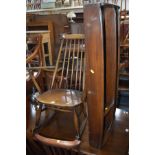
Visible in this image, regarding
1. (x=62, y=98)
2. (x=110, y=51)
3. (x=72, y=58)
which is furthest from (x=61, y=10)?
(x=110, y=51)

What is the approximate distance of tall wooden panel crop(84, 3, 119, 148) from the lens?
3.61 feet

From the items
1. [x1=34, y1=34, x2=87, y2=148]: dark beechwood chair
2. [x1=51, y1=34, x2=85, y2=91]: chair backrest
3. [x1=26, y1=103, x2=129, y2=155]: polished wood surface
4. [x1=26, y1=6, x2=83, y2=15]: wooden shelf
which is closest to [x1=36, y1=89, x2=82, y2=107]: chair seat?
[x1=34, y1=34, x2=87, y2=148]: dark beechwood chair

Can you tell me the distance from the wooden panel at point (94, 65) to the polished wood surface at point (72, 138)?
0.19m

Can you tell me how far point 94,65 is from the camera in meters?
1.15

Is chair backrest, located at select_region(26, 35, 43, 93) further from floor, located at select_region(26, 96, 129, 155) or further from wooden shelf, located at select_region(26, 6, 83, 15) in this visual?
wooden shelf, located at select_region(26, 6, 83, 15)

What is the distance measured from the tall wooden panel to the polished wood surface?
72 millimetres

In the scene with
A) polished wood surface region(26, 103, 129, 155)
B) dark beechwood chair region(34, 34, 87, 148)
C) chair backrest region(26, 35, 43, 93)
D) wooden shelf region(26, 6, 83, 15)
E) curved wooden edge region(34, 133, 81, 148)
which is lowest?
polished wood surface region(26, 103, 129, 155)

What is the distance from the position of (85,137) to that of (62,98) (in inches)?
13.6

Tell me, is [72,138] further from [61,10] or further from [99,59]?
[61,10]
